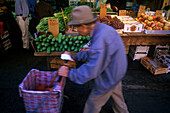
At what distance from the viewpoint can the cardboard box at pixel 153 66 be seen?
3.98 metres

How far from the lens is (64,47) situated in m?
3.38

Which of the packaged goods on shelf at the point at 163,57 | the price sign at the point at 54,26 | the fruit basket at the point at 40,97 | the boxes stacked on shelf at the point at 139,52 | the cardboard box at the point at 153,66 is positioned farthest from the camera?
the boxes stacked on shelf at the point at 139,52

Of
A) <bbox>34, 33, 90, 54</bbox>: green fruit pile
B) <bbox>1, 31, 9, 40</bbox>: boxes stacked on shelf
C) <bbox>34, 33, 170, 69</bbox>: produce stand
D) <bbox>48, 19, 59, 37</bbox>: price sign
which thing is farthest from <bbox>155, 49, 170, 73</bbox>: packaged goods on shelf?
<bbox>1, 31, 9, 40</bbox>: boxes stacked on shelf

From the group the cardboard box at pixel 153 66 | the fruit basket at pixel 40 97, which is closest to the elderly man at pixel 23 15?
the fruit basket at pixel 40 97

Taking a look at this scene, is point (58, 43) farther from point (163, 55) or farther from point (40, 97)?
point (163, 55)

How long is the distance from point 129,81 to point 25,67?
3.37 meters

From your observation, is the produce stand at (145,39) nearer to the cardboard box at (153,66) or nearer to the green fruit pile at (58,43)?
the cardboard box at (153,66)

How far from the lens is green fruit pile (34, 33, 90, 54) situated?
328cm

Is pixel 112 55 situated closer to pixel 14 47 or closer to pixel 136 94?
pixel 136 94

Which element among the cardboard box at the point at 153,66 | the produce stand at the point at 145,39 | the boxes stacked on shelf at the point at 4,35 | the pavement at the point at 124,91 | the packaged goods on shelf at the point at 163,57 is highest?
the produce stand at the point at 145,39

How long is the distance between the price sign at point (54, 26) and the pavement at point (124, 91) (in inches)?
54.2

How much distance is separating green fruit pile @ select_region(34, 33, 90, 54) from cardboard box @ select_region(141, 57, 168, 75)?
86.4 inches

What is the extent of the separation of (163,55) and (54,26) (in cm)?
345

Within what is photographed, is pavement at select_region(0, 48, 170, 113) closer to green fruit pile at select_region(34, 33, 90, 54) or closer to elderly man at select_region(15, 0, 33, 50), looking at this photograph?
green fruit pile at select_region(34, 33, 90, 54)
